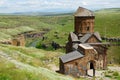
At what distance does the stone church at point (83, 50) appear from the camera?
36500 millimetres

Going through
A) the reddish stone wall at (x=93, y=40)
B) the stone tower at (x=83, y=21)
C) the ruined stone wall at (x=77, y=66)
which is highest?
the stone tower at (x=83, y=21)

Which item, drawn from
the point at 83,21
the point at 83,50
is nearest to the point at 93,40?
the point at 83,21

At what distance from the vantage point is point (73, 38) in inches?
1791

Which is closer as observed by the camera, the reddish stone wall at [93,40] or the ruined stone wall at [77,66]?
the ruined stone wall at [77,66]

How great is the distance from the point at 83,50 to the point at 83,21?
10.9 m

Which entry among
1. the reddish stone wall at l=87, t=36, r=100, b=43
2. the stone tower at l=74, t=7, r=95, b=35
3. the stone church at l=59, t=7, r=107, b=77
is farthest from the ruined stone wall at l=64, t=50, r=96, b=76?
the stone tower at l=74, t=7, r=95, b=35

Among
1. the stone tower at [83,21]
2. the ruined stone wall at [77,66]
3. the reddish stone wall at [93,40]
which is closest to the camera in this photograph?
the ruined stone wall at [77,66]

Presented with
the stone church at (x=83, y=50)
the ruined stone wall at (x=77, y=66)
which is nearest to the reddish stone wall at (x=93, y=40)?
the stone church at (x=83, y=50)

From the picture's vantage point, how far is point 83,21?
46469 mm

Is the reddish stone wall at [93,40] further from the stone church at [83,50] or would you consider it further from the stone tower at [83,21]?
the stone tower at [83,21]

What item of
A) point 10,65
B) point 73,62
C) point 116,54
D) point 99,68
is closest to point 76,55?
point 73,62

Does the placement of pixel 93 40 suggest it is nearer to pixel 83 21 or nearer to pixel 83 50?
pixel 83 21

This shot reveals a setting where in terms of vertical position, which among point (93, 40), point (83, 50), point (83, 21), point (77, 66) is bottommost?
point (77, 66)

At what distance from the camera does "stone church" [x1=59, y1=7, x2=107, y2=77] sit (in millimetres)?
36500
